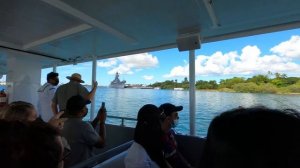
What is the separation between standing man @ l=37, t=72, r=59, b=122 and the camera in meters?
3.35

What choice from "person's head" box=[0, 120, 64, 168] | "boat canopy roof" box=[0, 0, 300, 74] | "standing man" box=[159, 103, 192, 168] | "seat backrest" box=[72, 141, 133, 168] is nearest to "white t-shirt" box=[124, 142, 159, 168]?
"seat backrest" box=[72, 141, 133, 168]

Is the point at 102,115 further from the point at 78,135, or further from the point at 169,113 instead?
the point at 169,113

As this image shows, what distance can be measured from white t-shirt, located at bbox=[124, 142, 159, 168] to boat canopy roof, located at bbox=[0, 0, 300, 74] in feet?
4.75

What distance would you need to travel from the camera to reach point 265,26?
9.10ft

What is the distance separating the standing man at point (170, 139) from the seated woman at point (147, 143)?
24 centimetres

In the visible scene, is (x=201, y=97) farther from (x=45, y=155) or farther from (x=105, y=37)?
(x=45, y=155)

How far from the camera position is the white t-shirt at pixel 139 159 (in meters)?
1.66

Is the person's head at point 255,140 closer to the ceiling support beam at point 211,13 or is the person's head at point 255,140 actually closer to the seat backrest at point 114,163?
the seat backrest at point 114,163

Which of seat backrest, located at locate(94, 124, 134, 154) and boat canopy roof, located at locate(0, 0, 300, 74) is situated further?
seat backrest, located at locate(94, 124, 134, 154)

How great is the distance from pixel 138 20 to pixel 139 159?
68.3 inches

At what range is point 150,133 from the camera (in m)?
1.77

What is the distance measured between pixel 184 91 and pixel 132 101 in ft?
4.75

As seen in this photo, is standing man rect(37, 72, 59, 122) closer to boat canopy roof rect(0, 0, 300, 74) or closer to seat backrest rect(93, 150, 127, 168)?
boat canopy roof rect(0, 0, 300, 74)

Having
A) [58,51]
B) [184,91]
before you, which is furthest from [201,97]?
[58,51]
